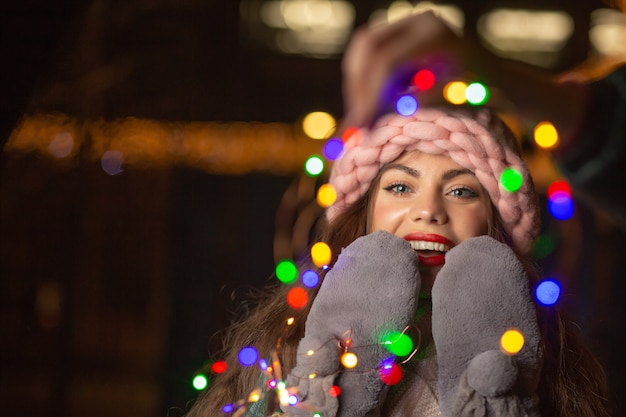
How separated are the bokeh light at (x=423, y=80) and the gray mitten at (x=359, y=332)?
15 centimetres

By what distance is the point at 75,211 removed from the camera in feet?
3.70

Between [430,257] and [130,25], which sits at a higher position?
[430,257]

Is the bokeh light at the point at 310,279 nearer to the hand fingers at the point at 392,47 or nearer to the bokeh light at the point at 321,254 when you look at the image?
the bokeh light at the point at 321,254

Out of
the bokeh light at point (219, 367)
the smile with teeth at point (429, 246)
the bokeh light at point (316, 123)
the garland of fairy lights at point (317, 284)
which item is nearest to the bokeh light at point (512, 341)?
the garland of fairy lights at point (317, 284)

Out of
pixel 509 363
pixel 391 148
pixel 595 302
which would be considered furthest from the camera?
pixel 595 302

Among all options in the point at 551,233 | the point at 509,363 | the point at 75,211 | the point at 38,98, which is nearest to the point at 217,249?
the point at 75,211

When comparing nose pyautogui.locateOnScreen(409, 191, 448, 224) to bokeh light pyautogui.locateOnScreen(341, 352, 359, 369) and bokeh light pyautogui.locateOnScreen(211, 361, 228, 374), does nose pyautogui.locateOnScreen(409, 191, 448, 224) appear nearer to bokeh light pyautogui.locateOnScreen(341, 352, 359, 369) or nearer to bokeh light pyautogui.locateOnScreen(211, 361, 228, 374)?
bokeh light pyautogui.locateOnScreen(341, 352, 359, 369)

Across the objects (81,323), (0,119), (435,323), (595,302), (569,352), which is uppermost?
(0,119)

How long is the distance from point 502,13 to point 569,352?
1.42 ft

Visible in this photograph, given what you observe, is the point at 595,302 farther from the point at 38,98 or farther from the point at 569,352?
the point at 38,98

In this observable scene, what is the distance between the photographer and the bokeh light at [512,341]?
0.66m

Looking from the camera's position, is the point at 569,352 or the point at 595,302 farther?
the point at 595,302

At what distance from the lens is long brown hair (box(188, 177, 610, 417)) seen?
0.76 m

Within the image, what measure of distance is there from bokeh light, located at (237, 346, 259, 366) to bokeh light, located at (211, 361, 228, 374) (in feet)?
0.09
